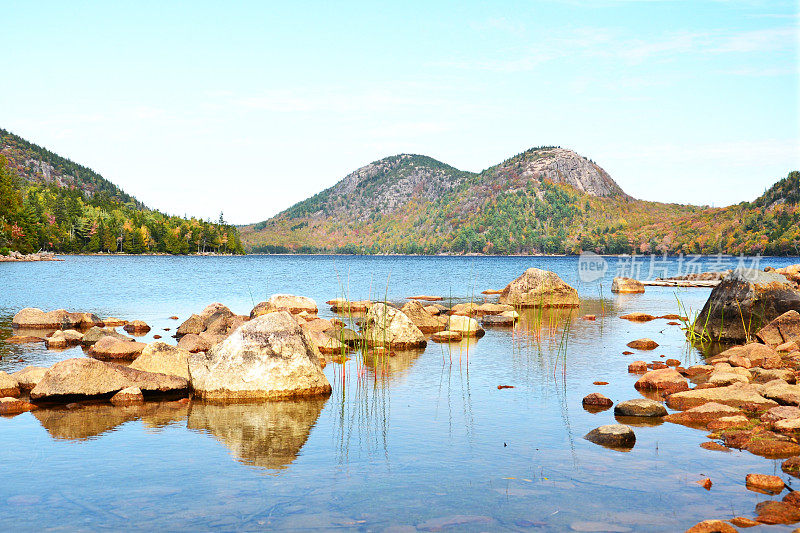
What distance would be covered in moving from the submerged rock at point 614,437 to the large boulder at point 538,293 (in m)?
25.6

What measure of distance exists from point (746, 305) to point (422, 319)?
11.5 metres

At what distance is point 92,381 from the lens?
1360 cm

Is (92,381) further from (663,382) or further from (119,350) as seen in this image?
(663,382)

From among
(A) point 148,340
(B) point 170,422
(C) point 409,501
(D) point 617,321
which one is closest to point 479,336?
(D) point 617,321

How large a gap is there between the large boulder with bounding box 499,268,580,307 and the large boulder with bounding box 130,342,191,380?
24.1 m

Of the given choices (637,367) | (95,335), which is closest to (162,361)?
(95,335)

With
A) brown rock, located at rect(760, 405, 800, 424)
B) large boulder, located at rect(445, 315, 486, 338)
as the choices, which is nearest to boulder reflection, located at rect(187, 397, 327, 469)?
brown rock, located at rect(760, 405, 800, 424)

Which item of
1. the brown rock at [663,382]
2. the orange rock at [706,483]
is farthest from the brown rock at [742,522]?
the brown rock at [663,382]

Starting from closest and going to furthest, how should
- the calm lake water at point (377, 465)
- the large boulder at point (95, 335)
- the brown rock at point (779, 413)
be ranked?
the calm lake water at point (377, 465)
the brown rock at point (779, 413)
the large boulder at point (95, 335)

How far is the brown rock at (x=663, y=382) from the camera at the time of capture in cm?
1419

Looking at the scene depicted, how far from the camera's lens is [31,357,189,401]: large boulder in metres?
13.4

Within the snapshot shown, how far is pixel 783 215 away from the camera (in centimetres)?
18962

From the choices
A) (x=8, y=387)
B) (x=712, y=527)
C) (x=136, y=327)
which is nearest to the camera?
(x=712, y=527)

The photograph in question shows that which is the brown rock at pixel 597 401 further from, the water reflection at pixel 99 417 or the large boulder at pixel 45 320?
the large boulder at pixel 45 320
